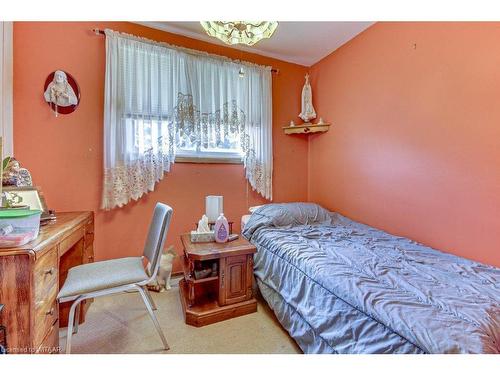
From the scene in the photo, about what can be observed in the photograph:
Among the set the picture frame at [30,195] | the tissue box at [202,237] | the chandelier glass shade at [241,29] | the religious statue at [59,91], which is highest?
the chandelier glass shade at [241,29]

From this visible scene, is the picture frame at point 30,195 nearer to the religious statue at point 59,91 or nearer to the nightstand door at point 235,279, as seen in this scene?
the religious statue at point 59,91

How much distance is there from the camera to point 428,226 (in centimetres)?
178

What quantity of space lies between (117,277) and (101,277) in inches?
3.5

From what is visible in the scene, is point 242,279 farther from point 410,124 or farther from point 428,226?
point 410,124

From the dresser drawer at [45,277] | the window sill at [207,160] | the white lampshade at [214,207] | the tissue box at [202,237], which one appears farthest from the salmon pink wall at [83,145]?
the dresser drawer at [45,277]

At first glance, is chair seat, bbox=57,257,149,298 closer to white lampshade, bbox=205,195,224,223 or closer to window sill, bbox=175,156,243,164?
white lampshade, bbox=205,195,224,223

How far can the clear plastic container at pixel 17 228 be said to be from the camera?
92 cm

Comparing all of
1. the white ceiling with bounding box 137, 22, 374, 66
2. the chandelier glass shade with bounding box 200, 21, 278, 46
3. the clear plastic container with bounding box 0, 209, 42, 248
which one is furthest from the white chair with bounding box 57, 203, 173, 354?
the white ceiling with bounding box 137, 22, 374, 66

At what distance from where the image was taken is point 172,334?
5.08 ft

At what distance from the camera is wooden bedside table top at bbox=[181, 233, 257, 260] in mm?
1604

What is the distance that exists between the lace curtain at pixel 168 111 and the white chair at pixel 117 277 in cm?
72

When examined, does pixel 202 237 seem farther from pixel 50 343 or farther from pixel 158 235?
pixel 50 343

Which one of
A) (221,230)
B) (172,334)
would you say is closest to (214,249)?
(221,230)

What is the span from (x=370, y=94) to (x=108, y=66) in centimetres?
239
